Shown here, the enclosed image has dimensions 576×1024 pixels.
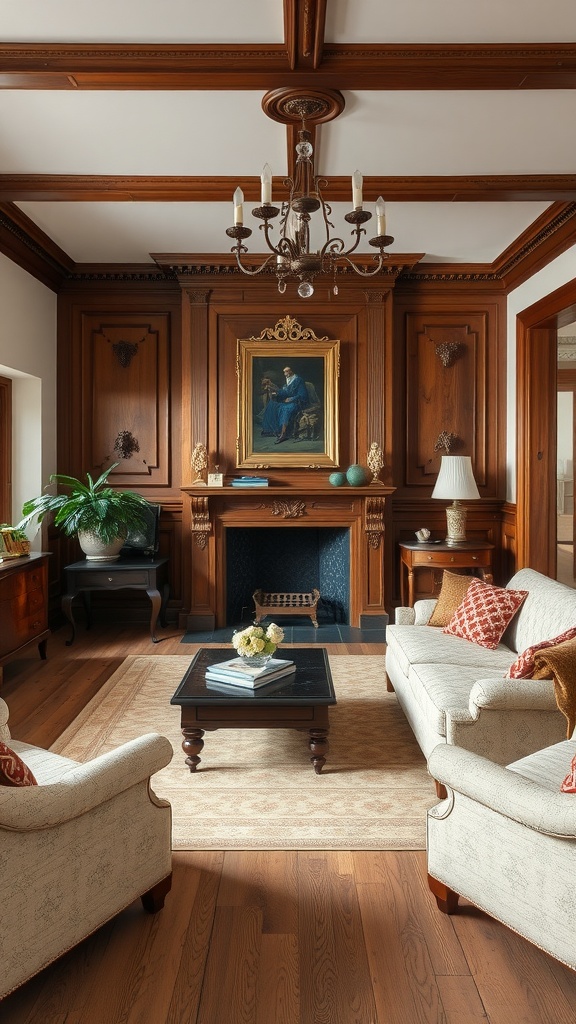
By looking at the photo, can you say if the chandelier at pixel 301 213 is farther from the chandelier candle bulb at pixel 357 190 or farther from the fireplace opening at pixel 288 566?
the fireplace opening at pixel 288 566

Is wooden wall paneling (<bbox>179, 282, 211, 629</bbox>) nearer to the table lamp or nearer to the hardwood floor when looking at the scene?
the table lamp

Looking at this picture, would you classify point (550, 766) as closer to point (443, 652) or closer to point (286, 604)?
point (443, 652)

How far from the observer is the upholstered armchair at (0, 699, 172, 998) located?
1635 millimetres

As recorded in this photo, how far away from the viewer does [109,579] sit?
5.40 metres

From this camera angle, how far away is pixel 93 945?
1988 mm

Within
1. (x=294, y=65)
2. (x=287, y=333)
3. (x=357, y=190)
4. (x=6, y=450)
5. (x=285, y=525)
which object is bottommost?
(x=285, y=525)

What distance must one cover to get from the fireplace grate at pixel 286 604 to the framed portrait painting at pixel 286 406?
1.17 metres

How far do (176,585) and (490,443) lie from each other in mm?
3014

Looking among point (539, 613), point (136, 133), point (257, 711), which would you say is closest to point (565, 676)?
point (539, 613)

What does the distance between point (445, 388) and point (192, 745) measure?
409cm

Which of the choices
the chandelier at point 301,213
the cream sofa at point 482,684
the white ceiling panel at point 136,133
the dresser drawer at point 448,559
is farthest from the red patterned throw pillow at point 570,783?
the dresser drawer at point 448,559

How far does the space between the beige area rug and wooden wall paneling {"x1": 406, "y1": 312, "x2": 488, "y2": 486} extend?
2638 millimetres

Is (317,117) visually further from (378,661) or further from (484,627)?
(378,661)

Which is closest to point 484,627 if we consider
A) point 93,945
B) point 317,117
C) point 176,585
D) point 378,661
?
point 378,661
